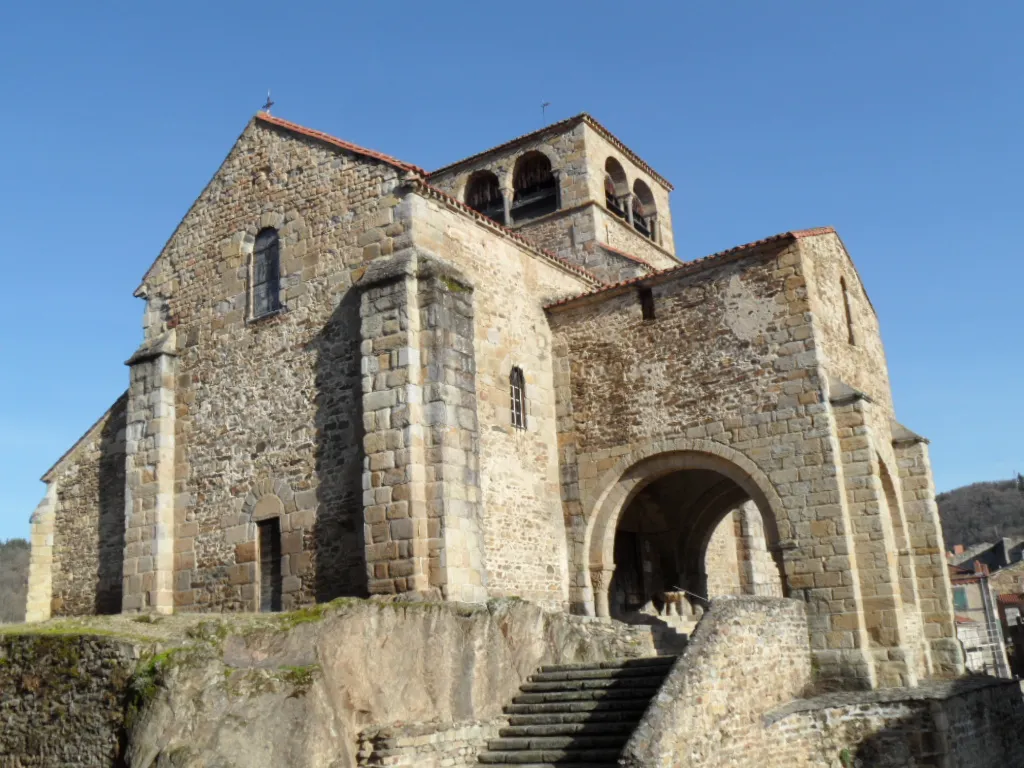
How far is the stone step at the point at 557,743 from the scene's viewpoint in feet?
34.9

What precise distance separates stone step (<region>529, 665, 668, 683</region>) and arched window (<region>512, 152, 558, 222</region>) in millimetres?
13723

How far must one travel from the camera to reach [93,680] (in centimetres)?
923

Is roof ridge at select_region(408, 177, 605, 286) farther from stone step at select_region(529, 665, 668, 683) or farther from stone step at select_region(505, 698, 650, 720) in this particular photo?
stone step at select_region(505, 698, 650, 720)

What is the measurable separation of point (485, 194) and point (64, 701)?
18.4m

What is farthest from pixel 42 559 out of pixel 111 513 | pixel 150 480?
pixel 150 480

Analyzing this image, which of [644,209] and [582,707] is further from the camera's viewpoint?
[644,209]

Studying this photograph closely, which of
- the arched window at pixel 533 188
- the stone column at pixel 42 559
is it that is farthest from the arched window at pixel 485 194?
the stone column at pixel 42 559

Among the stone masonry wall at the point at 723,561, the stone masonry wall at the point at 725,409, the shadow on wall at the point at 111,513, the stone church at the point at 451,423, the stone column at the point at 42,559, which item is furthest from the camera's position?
the stone masonry wall at the point at 723,561

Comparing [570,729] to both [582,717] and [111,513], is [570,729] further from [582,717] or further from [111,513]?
[111,513]

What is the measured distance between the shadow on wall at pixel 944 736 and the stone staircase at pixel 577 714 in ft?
9.18

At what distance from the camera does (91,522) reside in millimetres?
17438

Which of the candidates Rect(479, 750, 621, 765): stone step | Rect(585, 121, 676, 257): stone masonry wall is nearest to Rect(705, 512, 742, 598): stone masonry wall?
Rect(585, 121, 676, 257): stone masonry wall

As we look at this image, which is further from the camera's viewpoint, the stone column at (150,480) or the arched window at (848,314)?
the arched window at (848,314)

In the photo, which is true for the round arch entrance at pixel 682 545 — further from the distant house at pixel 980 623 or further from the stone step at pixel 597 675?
the distant house at pixel 980 623
